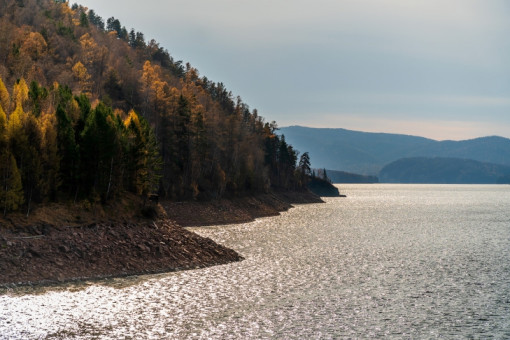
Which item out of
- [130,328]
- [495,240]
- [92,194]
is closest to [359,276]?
[130,328]

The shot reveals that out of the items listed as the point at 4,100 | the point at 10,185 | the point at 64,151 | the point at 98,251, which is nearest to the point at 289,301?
the point at 98,251

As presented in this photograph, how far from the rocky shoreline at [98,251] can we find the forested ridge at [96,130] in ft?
14.7

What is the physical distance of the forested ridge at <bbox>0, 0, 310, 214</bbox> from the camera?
48.4 meters

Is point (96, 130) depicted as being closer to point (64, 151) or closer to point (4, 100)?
point (64, 151)

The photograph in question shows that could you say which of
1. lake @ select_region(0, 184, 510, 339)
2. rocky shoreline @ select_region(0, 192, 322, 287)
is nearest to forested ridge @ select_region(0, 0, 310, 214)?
rocky shoreline @ select_region(0, 192, 322, 287)

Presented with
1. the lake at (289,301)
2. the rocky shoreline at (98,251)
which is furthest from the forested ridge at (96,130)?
the lake at (289,301)

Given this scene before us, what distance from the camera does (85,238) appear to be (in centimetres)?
4550

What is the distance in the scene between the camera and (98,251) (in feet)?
147

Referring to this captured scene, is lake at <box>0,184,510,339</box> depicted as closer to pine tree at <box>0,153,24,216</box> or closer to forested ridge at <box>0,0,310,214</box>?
pine tree at <box>0,153,24,216</box>

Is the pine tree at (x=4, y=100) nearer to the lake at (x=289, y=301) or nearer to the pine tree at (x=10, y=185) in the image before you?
the pine tree at (x=10, y=185)

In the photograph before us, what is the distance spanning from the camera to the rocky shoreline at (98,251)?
1558 inches

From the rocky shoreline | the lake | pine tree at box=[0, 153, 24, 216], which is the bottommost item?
the lake

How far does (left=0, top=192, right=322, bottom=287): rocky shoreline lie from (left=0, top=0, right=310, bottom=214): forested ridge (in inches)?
176

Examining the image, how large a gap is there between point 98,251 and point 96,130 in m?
15.6
